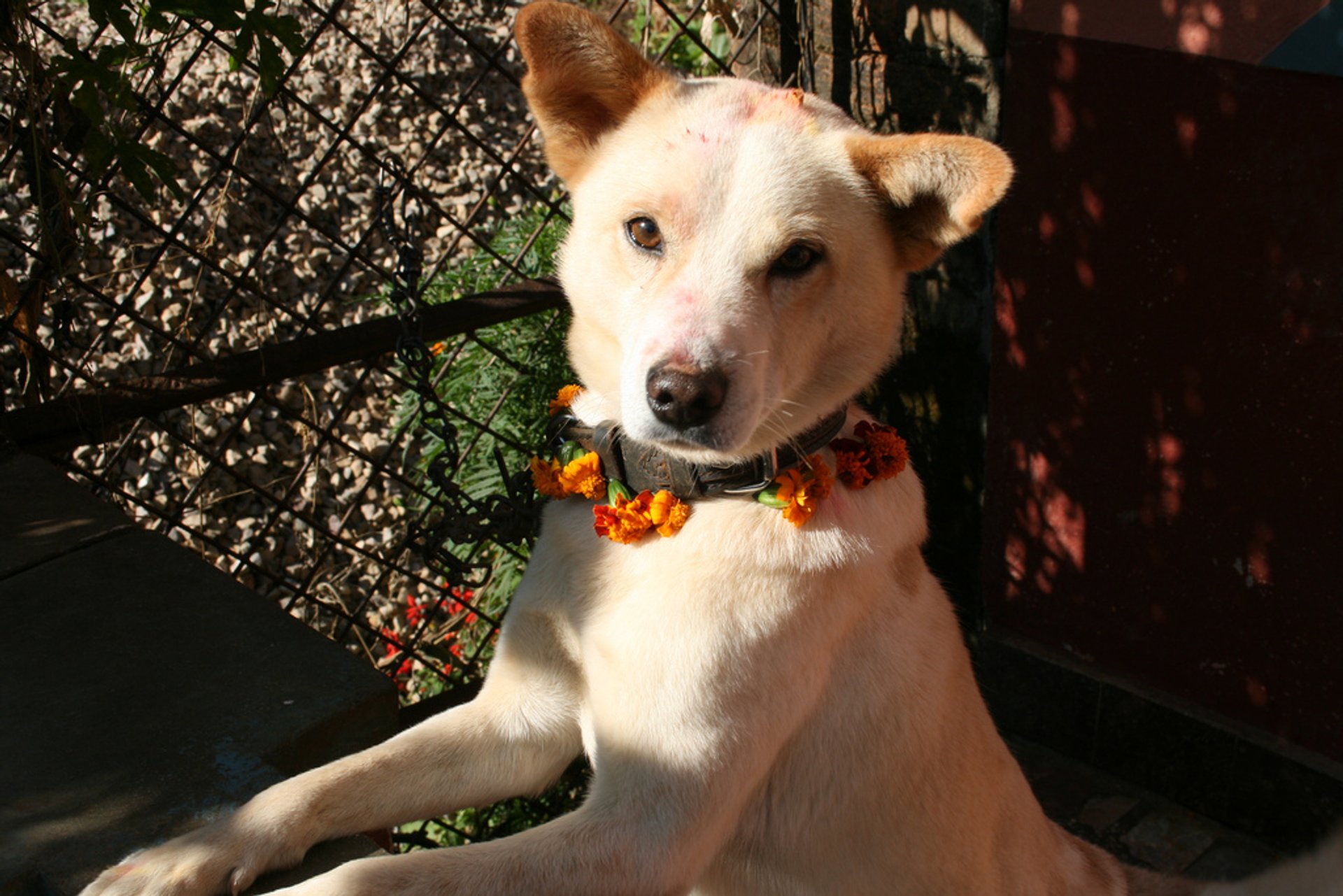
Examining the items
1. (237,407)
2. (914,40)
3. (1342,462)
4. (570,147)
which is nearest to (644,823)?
(570,147)

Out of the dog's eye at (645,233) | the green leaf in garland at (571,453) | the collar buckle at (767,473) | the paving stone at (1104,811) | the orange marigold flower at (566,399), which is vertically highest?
the dog's eye at (645,233)

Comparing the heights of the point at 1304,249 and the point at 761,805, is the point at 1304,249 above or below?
above

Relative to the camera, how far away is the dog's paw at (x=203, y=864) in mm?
1803

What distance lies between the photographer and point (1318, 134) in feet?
8.83

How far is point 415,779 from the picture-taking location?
2.19m

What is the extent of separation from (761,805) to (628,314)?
3.12ft

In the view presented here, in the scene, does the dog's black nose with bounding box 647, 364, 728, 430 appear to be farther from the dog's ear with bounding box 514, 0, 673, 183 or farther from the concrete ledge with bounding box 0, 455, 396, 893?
the concrete ledge with bounding box 0, 455, 396, 893

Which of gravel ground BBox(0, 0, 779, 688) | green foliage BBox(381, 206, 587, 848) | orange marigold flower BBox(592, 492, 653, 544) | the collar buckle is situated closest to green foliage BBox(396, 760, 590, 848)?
green foliage BBox(381, 206, 587, 848)

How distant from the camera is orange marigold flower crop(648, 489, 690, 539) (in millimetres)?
2137

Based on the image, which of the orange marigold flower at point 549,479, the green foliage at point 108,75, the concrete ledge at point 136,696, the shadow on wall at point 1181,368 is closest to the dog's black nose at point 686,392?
the orange marigold flower at point 549,479

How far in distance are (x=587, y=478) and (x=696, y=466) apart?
0.76ft

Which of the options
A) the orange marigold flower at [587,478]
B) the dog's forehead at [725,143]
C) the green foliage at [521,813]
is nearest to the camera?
the dog's forehead at [725,143]

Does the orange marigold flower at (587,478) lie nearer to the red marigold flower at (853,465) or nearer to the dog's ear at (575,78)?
the red marigold flower at (853,465)

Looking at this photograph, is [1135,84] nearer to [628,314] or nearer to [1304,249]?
[1304,249]
